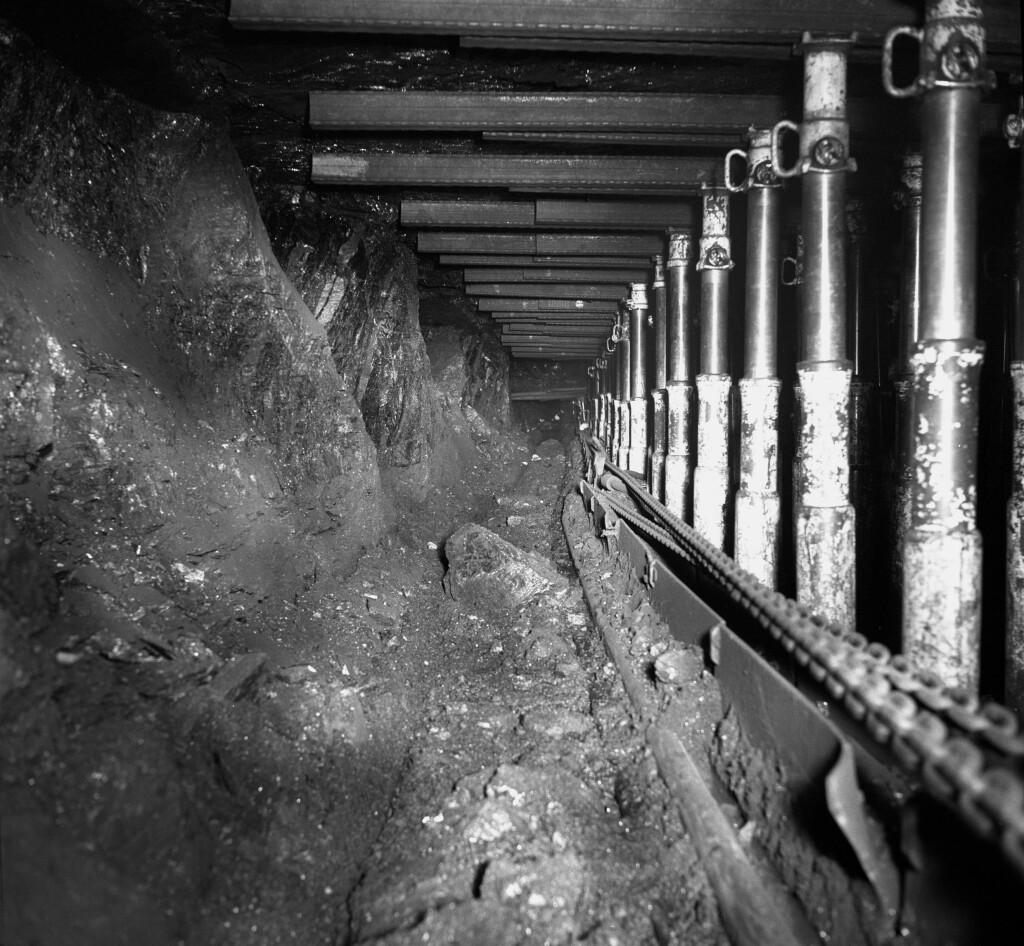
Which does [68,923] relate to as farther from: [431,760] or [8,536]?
[431,760]

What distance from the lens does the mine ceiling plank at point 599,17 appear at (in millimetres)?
4273

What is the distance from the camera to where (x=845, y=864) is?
7.10 feet

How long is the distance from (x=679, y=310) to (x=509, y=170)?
353 centimetres

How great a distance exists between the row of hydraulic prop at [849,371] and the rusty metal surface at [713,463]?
0.05ft

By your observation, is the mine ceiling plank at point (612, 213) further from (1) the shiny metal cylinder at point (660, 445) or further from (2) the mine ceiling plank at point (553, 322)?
(2) the mine ceiling plank at point (553, 322)

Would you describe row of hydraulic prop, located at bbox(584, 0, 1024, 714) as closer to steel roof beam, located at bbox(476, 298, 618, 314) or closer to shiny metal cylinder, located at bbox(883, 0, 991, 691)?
shiny metal cylinder, located at bbox(883, 0, 991, 691)

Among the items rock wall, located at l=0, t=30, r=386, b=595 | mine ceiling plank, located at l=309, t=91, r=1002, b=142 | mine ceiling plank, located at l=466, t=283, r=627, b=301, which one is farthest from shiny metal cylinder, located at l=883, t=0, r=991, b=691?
mine ceiling plank, located at l=466, t=283, r=627, b=301

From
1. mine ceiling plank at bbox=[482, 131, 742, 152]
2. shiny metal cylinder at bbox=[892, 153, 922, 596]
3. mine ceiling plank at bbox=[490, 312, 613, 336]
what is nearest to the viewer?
Answer: mine ceiling plank at bbox=[482, 131, 742, 152]

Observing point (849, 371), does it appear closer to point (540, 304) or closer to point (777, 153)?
point (777, 153)

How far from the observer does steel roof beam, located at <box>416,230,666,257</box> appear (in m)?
9.43

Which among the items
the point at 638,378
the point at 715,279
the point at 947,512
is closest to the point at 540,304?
the point at 638,378

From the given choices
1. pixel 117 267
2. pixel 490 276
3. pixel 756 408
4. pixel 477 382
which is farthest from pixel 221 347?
pixel 477 382

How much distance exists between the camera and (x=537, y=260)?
33.1ft

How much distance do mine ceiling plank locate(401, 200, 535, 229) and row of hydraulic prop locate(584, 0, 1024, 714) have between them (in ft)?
7.31
